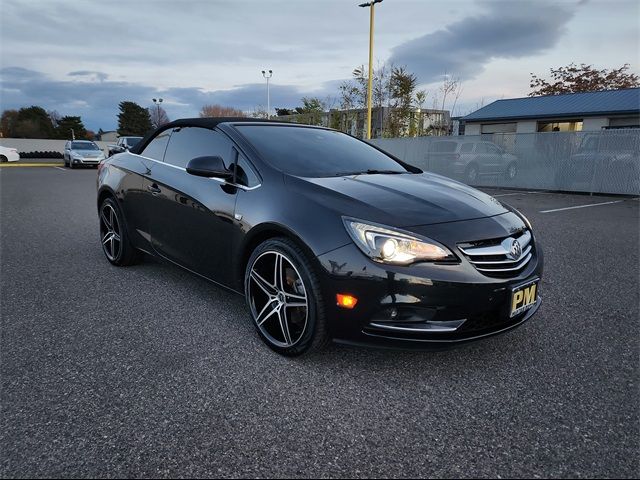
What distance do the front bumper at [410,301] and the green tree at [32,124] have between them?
76.5m

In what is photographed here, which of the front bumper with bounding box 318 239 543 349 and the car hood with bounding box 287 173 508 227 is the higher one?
the car hood with bounding box 287 173 508 227

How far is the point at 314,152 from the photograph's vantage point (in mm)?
3348

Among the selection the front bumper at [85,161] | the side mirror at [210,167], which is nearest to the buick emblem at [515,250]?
the side mirror at [210,167]

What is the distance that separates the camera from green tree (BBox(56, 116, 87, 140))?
224 feet

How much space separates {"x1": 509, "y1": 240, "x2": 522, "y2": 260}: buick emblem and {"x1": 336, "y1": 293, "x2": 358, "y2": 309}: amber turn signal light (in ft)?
3.06

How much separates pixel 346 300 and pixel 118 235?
3.02m

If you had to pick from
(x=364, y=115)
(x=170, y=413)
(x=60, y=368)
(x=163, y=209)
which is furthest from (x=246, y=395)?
(x=364, y=115)

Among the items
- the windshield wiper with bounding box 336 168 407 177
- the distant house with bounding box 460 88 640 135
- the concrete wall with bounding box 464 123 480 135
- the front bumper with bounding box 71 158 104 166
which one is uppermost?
the distant house with bounding box 460 88 640 135

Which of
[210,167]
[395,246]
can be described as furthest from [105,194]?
[395,246]

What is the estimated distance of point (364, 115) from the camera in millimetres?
27531

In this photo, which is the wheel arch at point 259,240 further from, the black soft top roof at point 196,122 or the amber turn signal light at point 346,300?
the black soft top roof at point 196,122

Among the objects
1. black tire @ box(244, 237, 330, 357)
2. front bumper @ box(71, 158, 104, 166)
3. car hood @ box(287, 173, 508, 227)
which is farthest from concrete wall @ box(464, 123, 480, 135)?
black tire @ box(244, 237, 330, 357)

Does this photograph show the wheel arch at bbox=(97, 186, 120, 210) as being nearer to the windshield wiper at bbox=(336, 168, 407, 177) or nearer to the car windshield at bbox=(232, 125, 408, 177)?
the car windshield at bbox=(232, 125, 408, 177)

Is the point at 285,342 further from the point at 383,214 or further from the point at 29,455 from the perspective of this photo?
the point at 29,455
